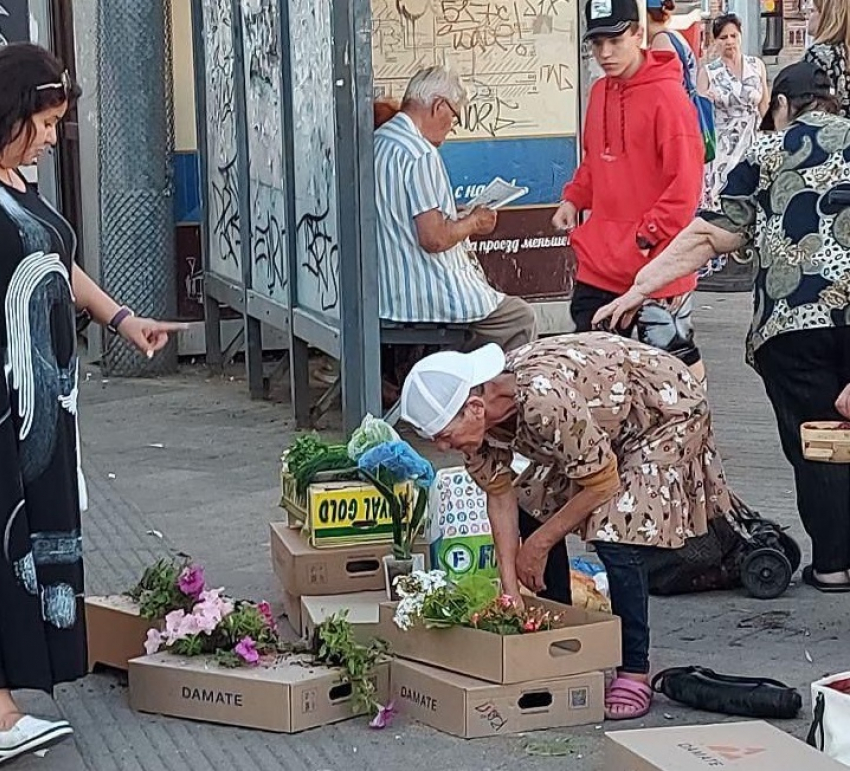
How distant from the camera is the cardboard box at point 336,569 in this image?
18.3 feet

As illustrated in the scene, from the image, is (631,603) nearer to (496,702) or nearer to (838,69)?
(496,702)

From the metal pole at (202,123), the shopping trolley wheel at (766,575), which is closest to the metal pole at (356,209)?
the shopping trolley wheel at (766,575)

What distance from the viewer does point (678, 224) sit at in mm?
6527

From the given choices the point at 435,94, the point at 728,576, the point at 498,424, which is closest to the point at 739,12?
the point at 435,94

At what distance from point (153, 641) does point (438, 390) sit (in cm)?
120

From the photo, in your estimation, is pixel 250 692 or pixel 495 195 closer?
pixel 250 692

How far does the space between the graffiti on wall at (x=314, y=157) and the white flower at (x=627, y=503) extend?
3.30 m

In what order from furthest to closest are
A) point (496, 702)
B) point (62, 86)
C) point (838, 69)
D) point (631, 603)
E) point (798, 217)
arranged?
point (838, 69), point (798, 217), point (631, 603), point (496, 702), point (62, 86)

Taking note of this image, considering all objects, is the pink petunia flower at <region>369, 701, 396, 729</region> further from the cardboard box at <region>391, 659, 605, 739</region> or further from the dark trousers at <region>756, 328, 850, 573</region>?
the dark trousers at <region>756, 328, 850, 573</region>

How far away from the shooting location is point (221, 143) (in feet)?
32.8

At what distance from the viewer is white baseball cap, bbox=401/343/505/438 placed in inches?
177

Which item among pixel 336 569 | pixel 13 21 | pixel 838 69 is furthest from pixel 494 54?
pixel 336 569

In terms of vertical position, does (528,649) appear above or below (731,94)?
below

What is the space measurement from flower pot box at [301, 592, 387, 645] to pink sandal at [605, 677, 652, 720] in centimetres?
70
